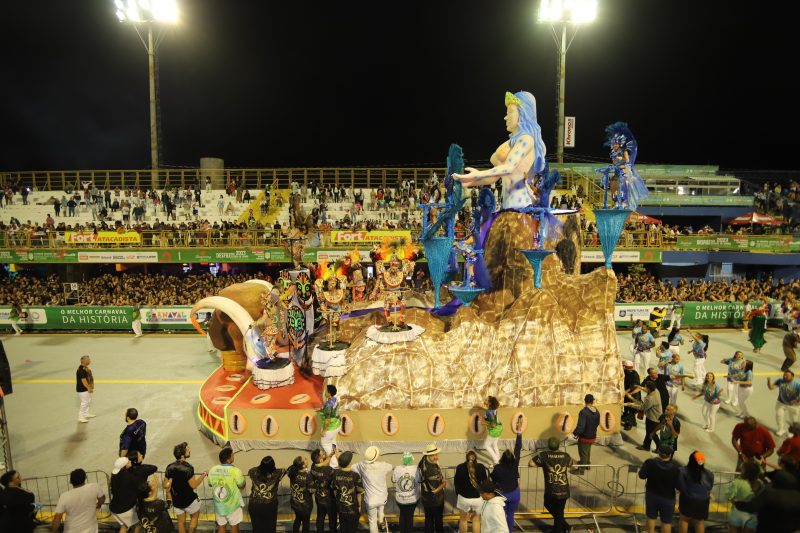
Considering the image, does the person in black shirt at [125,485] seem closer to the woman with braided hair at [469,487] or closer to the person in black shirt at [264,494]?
the person in black shirt at [264,494]

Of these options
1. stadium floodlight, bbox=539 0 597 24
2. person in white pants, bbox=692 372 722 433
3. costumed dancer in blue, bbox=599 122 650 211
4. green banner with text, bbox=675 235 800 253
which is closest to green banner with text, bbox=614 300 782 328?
green banner with text, bbox=675 235 800 253

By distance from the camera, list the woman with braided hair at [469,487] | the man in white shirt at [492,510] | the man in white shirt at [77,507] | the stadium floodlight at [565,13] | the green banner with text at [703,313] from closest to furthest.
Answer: the man in white shirt at [492,510], the man in white shirt at [77,507], the woman with braided hair at [469,487], the green banner with text at [703,313], the stadium floodlight at [565,13]

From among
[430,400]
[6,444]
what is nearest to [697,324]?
[430,400]

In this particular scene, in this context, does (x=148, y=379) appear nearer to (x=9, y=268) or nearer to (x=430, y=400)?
(x=430, y=400)

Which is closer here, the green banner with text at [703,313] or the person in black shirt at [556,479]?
the person in black shirt at [556,479]

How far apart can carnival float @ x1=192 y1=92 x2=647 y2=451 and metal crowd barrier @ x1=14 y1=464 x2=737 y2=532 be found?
1250 millimetres

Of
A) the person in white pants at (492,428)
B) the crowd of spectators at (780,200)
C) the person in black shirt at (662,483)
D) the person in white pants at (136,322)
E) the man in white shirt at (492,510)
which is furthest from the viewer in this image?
the crowd of spectators at (780,200)

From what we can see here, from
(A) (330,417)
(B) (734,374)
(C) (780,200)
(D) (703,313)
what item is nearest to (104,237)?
(A) (330,417)

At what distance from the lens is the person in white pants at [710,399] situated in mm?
10109

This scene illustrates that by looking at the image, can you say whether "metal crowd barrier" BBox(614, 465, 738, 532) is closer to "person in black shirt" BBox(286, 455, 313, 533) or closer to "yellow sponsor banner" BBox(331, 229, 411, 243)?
"person in black shirt" BBox(286, 455, 313, 533)

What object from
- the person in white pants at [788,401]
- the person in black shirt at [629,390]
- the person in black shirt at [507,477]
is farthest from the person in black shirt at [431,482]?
the person in white pants at [788,401]

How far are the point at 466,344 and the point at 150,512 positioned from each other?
6090 mm

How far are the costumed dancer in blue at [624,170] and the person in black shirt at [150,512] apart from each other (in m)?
9.44

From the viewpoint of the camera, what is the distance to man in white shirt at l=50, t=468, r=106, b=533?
5941mm
